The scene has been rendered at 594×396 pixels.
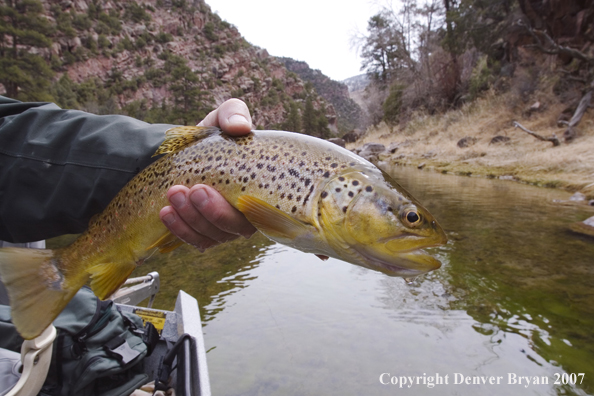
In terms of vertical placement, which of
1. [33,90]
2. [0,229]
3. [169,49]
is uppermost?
[169,49]

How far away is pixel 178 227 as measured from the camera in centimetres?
197

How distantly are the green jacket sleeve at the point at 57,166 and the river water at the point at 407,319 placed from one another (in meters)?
2.28

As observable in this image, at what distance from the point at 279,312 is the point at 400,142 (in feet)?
85.6

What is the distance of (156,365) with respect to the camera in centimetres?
314

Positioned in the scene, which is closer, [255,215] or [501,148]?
[255,215]

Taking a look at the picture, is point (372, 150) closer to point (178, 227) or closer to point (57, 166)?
point (178, 227)

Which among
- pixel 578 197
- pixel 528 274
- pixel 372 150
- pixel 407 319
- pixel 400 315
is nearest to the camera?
pixel 407 319

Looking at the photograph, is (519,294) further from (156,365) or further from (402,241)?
(156,365)

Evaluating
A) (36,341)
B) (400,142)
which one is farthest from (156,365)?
(400,142)

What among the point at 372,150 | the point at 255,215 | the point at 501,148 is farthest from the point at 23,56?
the point at 255,215

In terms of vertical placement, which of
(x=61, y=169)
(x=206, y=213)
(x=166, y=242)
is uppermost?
(x=61, y=169)

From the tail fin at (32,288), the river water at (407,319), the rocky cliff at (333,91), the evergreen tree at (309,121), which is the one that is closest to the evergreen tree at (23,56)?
the river water at (407,319)

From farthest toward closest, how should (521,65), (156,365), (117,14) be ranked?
(117,14), (521,65), (156,365)

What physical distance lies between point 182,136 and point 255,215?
2.51 ft
